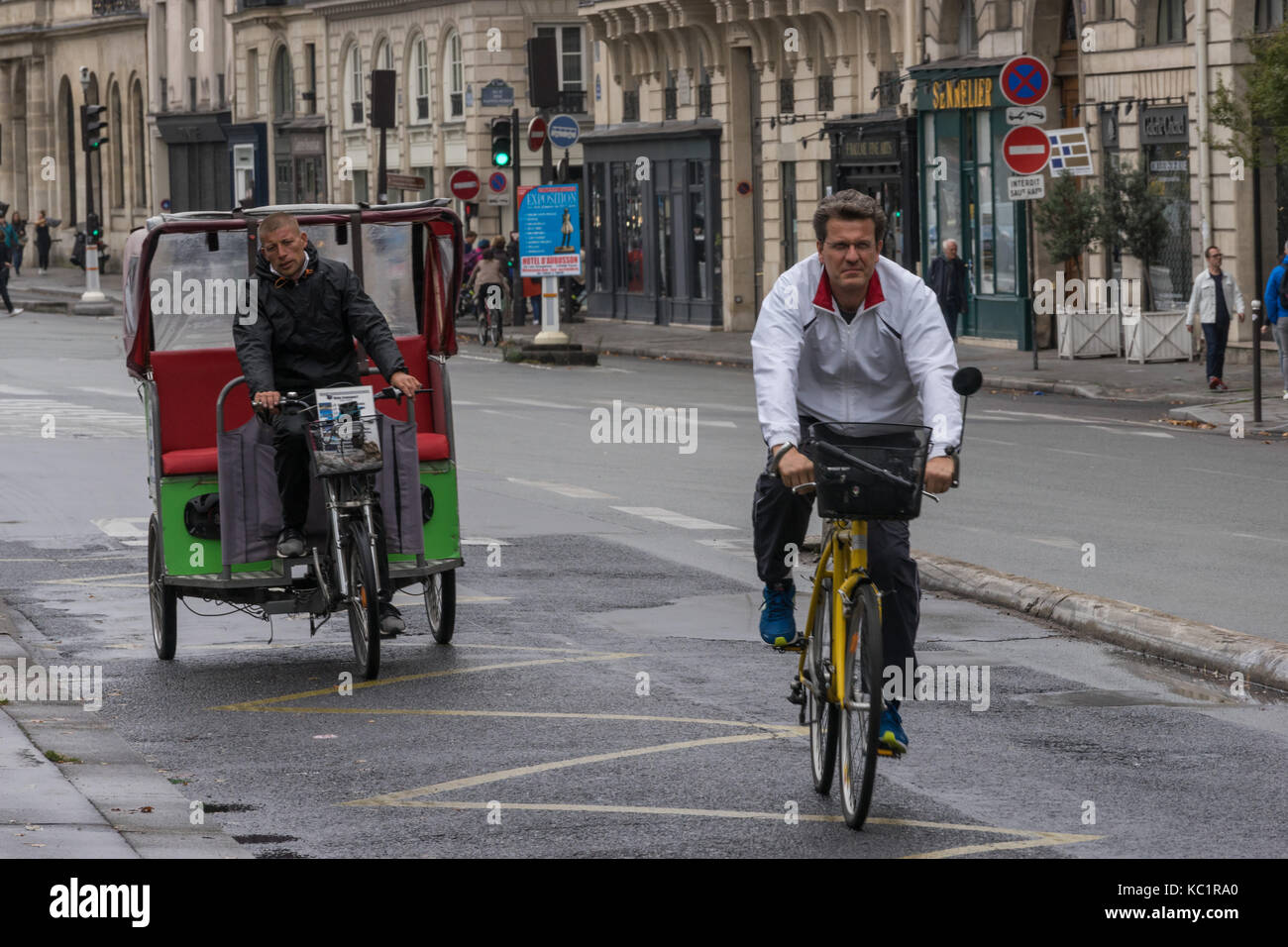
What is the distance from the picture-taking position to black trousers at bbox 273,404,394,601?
9.70m

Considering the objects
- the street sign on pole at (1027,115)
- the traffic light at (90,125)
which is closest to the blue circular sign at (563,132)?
the street sign on pole at (1027,115)

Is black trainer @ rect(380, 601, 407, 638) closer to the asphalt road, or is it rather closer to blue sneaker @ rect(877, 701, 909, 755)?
the asphalt road

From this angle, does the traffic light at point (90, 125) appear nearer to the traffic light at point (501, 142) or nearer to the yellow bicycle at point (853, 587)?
the traffic light at point (501, 142)

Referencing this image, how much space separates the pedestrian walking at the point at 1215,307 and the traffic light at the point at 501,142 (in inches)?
522

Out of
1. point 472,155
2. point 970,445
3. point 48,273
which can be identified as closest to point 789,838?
point 970,445

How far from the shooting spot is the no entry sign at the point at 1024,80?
29047mm

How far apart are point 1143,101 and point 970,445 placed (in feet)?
41.8

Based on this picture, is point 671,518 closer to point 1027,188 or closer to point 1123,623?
point 1123,623

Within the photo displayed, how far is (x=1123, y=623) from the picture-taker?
1045cm

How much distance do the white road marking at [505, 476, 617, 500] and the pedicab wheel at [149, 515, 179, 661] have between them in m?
6.24

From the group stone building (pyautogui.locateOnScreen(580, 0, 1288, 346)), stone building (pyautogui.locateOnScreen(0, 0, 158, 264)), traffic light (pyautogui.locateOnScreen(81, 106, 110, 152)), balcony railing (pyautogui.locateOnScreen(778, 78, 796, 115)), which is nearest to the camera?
Result: stone building (pyautogui.locateOnScreen(580, 0, 1288, 346))

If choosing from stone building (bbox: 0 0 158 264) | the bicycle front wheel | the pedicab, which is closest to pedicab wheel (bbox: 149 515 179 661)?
the pedicab
